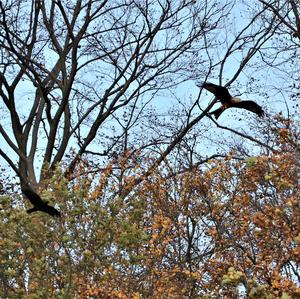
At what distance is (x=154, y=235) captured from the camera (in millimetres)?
5516

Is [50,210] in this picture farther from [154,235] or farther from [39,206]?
[154,235]

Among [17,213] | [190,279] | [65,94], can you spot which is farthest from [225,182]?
[65,94]

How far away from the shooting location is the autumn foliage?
16.4 ft

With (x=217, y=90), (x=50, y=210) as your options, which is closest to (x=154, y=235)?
(x=50, y=210)

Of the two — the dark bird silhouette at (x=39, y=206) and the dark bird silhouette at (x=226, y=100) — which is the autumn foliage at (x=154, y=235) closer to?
the dark bird silhouette at (x=39, y=206)

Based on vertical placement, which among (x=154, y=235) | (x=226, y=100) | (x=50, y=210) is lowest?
(x=154, y=235)

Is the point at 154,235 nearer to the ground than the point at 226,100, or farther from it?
nearer to the ground

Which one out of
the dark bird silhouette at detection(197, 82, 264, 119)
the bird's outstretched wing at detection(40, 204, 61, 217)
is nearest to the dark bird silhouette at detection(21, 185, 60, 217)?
the bird's outstretched wing at detection(40, 204, 61, 217)

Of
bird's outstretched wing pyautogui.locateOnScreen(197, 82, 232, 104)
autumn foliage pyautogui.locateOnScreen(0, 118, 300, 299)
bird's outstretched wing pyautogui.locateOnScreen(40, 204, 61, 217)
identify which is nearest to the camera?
autumn foliage pyautogui.locateOnScreen(0, 118, 300, 299)

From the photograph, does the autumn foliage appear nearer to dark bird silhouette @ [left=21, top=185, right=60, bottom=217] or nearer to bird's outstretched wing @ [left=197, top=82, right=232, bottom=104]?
dark bird silhouette @ [left=21, top=185, right=60, bottom=217]

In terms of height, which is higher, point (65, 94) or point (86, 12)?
point (86, 12)

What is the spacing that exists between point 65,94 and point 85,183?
7137 millimetres

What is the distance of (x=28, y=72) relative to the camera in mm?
13234

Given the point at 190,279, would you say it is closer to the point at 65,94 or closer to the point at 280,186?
the point at 280,186
